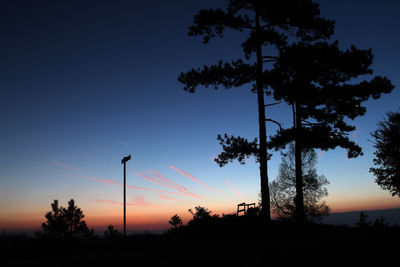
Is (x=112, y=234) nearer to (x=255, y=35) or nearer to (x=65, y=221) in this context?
(x=255, y=35)

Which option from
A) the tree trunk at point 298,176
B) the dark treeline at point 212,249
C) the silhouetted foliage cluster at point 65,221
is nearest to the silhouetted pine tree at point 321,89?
the tree trunk at point 298,176

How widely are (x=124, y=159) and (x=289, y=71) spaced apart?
558 inches

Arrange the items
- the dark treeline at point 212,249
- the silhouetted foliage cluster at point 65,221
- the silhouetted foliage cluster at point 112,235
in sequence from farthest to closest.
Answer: the silhouetted foliage cluster at point 65,221 < the silhouetted foliage cluster at point 112,235 < the dark treeline at point 212,249

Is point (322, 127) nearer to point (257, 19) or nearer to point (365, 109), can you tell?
point (365, 109)

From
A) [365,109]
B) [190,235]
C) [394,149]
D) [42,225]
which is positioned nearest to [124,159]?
[190,235]

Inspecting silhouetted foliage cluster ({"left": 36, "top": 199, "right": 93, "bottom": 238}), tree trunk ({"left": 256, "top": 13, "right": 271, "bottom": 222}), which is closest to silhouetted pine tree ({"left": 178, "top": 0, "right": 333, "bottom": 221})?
tree trunk ({"left": 256, "top": 13, "right": 271, "bottom": 222})

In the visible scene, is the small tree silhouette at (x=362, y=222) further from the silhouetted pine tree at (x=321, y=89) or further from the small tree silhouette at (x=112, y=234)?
the small tree silhouette at (x=112, y=234)

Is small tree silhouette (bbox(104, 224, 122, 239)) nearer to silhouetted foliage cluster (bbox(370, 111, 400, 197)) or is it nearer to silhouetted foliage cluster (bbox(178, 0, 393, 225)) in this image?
silhouetted foliage cluster (bbox(178, 0, 393, 225))

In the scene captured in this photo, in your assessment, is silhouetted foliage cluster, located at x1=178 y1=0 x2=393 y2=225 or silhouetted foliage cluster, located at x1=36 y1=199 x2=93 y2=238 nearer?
silhouetted foliage cluster, located at x1=178 y1=0 x2=393 y2=225

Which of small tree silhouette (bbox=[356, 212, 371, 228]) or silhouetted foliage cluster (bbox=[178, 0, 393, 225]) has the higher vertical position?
silhouetted foliage cluster (bbox=[178, 0, 393, 225])

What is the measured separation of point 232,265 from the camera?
7.89 metres

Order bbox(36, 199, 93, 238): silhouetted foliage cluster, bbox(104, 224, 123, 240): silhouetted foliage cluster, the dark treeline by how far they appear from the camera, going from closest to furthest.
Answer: the dark treeline
bbox(104, 224, 123, 240): silhouetted foliage cluster
bbox(36, 199, 93, 238): silhouetted foliage cluster

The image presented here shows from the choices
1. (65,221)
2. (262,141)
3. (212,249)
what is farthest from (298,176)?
(65,221)

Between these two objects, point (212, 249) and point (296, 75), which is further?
point (296, 75)
